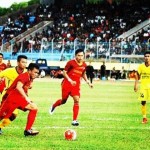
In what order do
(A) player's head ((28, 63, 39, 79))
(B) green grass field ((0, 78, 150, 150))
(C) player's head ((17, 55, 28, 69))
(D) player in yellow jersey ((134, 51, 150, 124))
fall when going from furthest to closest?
(D) player in yellow jersey ((134, 51, 150, 124)), (C) player's head ((17, 55, 28, 69)), (A) player's head ((28, 63, 39, 79)), (B) green grass field ((0, 78, 150, 150))

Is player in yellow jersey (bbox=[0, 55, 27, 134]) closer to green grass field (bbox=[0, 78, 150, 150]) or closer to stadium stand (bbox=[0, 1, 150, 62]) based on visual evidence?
green grass field (bbox=[0, 78, 150, 150])

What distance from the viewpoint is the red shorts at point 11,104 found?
1377 centimetres

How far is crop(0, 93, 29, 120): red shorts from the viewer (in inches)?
542

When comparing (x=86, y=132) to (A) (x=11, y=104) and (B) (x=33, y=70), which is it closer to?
(A) (x=11, y=104)

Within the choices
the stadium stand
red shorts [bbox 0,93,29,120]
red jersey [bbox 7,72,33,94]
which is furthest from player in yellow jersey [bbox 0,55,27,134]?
the stadium stand

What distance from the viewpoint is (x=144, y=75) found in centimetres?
1881

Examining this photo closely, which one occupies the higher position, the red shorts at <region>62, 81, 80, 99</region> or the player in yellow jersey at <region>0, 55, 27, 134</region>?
the player in yellow jersey at <region>0, 55, 27, 134</region>

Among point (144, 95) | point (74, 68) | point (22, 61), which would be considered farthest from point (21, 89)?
point (144, 95)

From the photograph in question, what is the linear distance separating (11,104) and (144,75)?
247 inches

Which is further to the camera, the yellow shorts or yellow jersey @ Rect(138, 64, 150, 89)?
yellow jersey @ Rect(138, 64, 150, 89)

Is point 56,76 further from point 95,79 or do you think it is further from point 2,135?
point 2,135

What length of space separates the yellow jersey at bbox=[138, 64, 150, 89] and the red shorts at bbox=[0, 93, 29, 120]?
19.5 feet

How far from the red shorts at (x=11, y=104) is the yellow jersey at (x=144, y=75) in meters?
5.94

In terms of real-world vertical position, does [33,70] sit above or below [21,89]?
above
